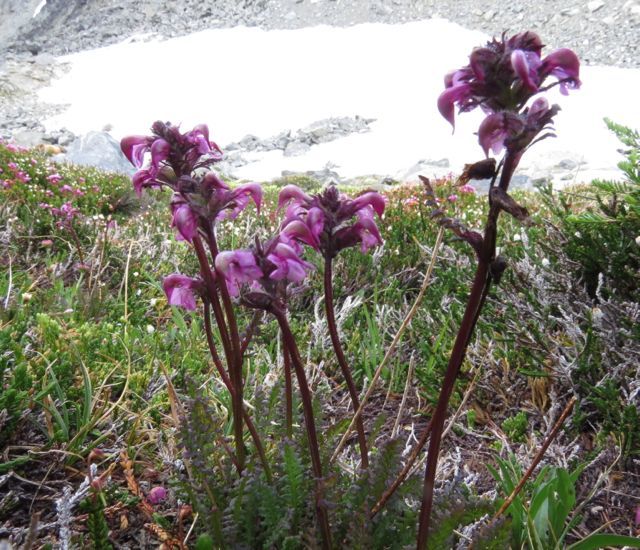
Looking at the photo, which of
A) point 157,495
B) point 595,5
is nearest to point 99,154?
point 157,495

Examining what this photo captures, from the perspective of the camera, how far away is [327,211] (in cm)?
112

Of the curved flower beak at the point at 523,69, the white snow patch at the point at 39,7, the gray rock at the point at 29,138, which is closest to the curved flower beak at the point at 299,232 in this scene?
the curved flower beak at the point at 523,69

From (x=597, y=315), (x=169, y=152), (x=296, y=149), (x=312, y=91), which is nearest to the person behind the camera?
(x=169, y=152)

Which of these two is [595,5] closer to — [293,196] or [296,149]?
[296,149]

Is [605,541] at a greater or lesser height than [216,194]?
lesser

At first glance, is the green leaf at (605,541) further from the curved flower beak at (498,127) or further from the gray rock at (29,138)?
the gray rock at (29,138)

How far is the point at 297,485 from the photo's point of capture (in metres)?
1.23

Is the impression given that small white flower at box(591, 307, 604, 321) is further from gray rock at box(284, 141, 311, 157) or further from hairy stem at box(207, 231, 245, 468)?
gray rock at box(284, 141, 311, 157)

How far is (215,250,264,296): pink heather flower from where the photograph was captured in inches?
40.0

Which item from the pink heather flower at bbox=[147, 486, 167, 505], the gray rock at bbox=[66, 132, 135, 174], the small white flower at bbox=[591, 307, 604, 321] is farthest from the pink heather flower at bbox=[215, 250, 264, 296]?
the gray rock at bbox=[66, 132, 135, 174]

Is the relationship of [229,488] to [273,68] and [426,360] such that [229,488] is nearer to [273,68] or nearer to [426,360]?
[426,360]

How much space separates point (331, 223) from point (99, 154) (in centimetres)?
1603

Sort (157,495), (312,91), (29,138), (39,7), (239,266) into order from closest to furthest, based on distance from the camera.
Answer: (239,266) → (157,495) → (29,138) → (312,91) → (39,7)

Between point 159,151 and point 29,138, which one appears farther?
point 29,138
